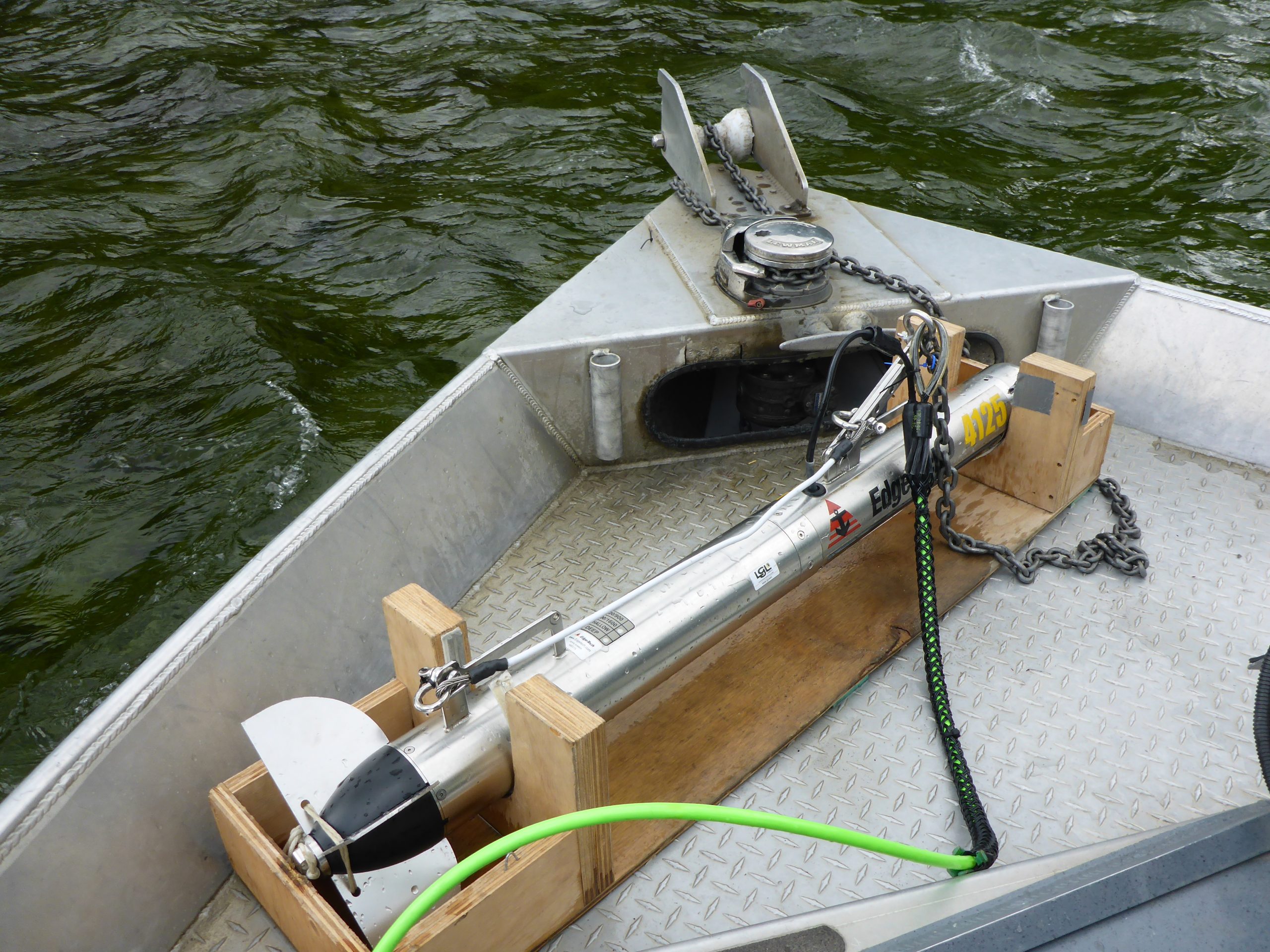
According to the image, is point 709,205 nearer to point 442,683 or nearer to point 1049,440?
point 1049,440

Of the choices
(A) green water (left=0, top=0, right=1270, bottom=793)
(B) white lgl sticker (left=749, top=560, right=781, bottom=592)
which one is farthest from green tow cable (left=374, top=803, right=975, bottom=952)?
(A) green water (left=0, top=0, right=1270, bottom=793)

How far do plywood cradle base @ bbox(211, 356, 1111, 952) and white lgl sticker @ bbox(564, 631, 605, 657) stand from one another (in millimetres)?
209

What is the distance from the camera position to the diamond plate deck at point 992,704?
1.91m

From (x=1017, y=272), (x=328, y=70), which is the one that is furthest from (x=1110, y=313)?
(x=328, y=70)

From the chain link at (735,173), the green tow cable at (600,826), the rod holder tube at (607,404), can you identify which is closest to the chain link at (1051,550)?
the rod holder tube at (607,404)

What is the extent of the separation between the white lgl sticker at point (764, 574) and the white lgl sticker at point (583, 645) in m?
0.38

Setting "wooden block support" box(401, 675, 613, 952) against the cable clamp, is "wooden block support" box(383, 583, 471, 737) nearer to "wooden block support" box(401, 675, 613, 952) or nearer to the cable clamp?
"wooden block support" box(401, 675, 613, 952)

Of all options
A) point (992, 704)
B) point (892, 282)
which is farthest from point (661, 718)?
point (892, 282)

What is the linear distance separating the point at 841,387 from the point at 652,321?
83cm

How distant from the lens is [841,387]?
3.32 metres

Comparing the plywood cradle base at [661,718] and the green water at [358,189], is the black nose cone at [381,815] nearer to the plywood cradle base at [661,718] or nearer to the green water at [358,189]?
the plywood cradle base at [661,718]

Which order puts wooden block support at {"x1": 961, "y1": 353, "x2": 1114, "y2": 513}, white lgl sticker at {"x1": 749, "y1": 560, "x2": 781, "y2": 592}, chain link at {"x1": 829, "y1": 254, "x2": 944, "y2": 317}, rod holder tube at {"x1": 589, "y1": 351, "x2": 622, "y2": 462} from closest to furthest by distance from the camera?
white lgl sticker at {"x1": 749, "y1": 560, "x2": 781, "y2": 592}, wooden block support at {"x1": 961, "y1": 353, "x2": 1114, "y2": 513}, rod holder tube at {"x1": 589, "y1": 351, "x2": 622, "y2": 462}, chain link at {"x1": 829, "y1": 254, "x2": 944, "y2": 317}

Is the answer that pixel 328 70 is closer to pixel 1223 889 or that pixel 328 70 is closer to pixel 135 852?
pixel 135 852

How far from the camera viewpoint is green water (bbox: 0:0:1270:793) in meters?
4.77
